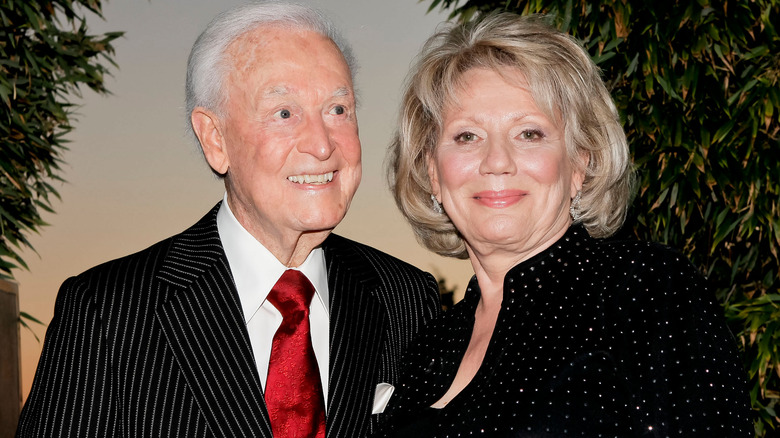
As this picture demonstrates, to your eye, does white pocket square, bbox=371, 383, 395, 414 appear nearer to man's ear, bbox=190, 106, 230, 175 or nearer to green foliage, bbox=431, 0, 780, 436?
man's ear, bbox=190, 106, 230, 175

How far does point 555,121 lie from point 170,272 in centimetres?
101

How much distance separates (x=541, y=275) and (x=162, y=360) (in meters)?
0.91

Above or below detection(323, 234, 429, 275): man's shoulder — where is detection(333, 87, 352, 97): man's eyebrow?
above

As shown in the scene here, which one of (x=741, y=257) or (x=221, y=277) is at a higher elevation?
(x=221, y=277)

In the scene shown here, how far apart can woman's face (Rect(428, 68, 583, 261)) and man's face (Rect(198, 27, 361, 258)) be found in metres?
0.29

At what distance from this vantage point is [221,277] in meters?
2.13

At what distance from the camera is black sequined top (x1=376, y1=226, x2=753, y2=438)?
5.74 feet

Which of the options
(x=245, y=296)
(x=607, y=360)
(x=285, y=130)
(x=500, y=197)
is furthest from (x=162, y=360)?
(x=607, y=360)

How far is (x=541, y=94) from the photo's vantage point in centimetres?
208

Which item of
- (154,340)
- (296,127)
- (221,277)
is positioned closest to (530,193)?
(296,127)

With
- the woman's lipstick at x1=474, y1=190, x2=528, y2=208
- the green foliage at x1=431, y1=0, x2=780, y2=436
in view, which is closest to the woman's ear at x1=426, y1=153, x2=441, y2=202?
the woman's lipstick at x1=474, y1=190, x2=528, y2=208

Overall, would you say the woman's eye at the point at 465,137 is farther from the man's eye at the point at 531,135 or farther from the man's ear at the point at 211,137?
the man's ear at the point at 211,137

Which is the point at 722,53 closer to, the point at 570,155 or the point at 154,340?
the point at 570,155

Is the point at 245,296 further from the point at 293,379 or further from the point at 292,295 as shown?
the point at 293,379
